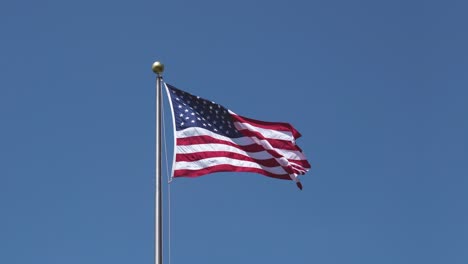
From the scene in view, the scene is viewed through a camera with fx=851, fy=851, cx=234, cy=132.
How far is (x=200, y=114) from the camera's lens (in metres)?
24.1

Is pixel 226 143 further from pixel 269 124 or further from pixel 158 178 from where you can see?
pixel 158 178

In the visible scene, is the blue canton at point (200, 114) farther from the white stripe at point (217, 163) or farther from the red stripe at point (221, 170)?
the red stripe at point (221, 170)

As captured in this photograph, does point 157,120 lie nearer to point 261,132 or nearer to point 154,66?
point 154,66

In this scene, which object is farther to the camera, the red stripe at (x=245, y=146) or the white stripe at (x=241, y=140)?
the white stripe at (x=241, y=140)

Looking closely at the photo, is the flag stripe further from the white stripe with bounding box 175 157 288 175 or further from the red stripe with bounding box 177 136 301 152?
the white stripe with bounding box 175 157 288 175

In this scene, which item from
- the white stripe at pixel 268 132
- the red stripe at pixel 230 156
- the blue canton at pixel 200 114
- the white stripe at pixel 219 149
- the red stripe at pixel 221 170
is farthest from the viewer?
the white stripe at pixel 268 132

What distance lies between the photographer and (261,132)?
25.3m

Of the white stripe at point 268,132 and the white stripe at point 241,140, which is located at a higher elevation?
the white stripe at point 268,132

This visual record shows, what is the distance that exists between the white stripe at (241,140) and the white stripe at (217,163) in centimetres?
68

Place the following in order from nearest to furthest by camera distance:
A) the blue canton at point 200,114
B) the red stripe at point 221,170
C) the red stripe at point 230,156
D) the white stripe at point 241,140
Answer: the red stripe at point 221,170
the red stripe at point 230,156
the white stripe at point 241,140
the blue canton at point 200,114

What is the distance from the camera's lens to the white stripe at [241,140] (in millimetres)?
23188

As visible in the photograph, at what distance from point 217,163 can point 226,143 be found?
3.62 ft

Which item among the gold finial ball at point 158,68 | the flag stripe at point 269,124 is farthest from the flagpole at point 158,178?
the flag stripe at point 269,124

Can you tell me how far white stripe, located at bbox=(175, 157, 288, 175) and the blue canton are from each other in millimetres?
979
